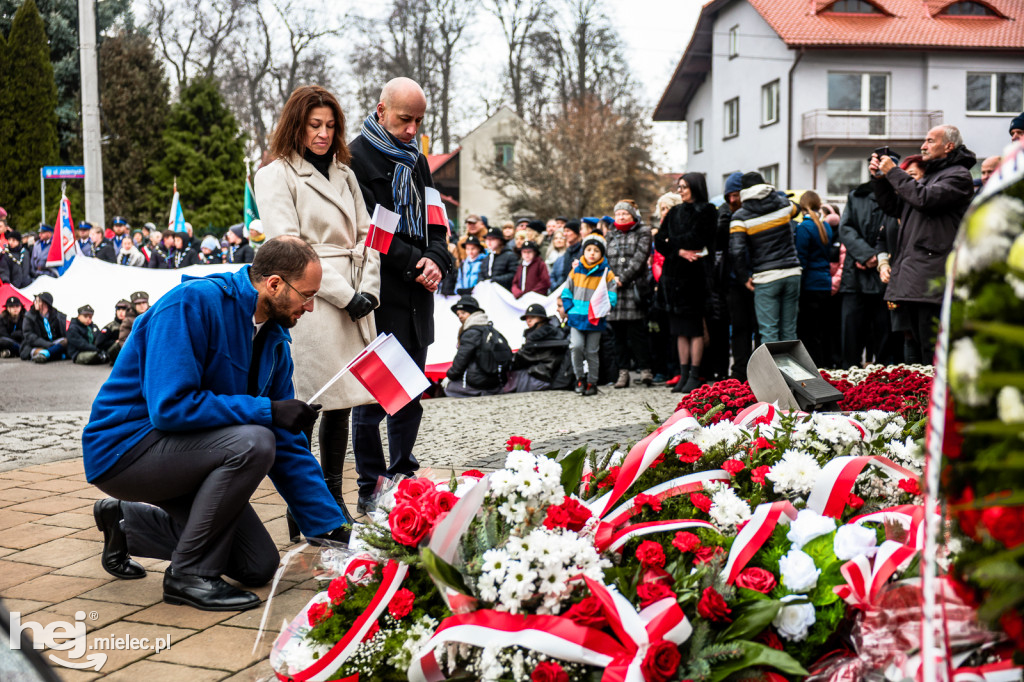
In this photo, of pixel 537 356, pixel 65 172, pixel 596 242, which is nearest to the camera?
pixel 596 242

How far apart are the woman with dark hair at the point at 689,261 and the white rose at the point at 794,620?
6.59 meters

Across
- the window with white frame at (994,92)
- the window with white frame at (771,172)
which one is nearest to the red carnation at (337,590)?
the window with white frame at (771,172)

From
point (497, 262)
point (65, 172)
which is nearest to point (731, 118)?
point (65, 172)

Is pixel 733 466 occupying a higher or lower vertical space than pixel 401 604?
higher

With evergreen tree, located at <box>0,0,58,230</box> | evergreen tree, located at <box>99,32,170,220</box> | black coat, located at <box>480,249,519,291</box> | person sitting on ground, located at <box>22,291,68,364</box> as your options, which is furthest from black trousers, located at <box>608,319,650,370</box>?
evergreen tree, located at <box>99,32,170,220</box>

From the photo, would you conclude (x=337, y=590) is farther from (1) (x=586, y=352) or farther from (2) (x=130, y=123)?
(2) (x=130, y=123)

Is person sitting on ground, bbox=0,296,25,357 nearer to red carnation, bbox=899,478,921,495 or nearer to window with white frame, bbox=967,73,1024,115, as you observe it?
red carnation, bbox=899,478,921,495

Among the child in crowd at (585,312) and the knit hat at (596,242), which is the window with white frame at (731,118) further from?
the child in crowd at (585,312)

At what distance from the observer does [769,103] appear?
103ft

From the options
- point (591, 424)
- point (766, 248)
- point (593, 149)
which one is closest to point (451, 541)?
point (591, 424)

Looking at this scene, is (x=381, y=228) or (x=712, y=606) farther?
(x=381, y=228)

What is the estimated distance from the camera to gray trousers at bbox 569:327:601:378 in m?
9.66

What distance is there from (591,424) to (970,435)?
239 inches

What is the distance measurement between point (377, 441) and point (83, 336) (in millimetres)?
10888
